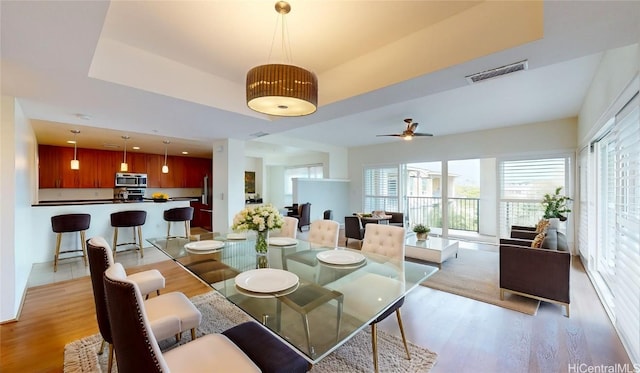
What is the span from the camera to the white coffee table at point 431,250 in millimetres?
4057

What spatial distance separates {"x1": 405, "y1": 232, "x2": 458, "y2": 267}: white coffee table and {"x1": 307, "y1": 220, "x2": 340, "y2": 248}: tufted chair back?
1924 mm

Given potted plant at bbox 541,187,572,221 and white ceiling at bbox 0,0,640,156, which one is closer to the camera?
white ceiling at bbox 0,0,640,156

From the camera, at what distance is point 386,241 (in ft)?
8.13

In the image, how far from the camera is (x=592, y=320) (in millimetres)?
2441

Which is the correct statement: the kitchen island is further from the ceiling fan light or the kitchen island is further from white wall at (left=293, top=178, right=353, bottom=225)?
the ceiling fan light

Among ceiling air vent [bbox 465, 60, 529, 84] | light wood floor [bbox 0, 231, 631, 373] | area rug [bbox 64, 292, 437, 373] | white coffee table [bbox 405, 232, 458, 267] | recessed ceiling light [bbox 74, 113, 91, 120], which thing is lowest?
light wood floor [bbox 0, 231, 631, 373]

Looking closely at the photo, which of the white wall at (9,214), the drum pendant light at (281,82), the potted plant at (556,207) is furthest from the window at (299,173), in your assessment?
the drum pendant light at (281,82)

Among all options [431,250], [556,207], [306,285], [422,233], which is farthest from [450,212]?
[306,285]

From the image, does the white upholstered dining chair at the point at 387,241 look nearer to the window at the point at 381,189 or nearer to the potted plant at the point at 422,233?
the potted plant at the point at 422,233

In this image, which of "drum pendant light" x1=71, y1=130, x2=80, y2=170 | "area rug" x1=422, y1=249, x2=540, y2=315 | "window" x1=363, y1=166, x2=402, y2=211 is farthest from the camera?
"window" x1=363, y1=166, x2=402, y2=211

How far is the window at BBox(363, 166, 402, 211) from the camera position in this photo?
7439mm

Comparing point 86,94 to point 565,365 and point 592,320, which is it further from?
point 592,320

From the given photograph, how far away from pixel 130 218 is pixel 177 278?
176cm

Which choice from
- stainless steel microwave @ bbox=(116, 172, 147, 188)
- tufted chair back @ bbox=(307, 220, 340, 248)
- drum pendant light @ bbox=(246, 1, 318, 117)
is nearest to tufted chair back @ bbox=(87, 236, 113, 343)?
drum pendant light @ bbox=(246, 1, 318, 117)
